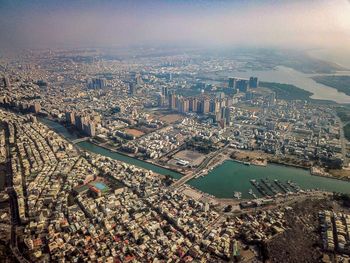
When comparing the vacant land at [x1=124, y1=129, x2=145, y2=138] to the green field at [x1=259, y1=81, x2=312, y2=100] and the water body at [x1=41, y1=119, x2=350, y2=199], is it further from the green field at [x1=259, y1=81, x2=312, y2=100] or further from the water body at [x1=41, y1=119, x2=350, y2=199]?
the green field at [x1=259, y1=81, x2=312, y2=100]

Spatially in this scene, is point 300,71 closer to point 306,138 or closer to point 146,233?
point 306,138

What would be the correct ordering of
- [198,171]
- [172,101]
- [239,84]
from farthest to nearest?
[239,84]
[172,101]
[198,171]

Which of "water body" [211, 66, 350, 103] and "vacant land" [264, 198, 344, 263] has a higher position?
"water body" [211, 66, 350, 103]

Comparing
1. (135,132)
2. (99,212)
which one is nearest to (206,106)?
(135,132)

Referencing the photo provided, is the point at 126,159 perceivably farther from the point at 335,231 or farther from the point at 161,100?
the point at 161,100

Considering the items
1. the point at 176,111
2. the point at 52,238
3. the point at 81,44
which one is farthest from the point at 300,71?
the point at 81,44

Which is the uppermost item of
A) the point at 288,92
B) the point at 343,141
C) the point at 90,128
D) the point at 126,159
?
the point at 288,92

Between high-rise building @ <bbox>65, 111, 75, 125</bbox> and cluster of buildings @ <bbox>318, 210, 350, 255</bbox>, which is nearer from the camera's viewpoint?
cluster of buildings @ <bbox>318, 210, 350, 255</bbox>

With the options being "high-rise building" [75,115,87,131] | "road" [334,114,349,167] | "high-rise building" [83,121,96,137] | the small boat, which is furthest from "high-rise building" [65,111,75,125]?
"road" [334,114,349,167]
